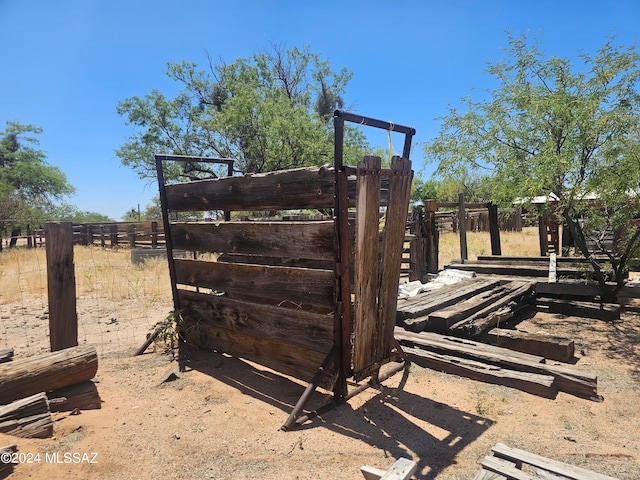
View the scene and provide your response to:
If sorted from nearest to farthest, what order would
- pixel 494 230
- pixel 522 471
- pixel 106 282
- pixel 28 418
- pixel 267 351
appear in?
Result: pixel 522 471 < pixel 28 418 < pixel 267 351 < pixel 494 230 < pixel 106 282

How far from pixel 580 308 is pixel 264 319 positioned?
220 inches

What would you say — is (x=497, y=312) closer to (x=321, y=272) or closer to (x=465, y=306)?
(x=465, y=306)

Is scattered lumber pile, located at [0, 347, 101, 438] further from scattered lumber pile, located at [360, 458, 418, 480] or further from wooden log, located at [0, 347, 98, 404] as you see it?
scattered lumber pile, located at [360, 458, 418, 480]

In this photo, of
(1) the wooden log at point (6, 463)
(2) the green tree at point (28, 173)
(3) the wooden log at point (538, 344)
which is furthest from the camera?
(2) the green tree at point (28, 173)

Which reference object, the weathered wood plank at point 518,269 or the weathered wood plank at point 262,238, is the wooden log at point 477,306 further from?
the weathered wood plank at point 262,238

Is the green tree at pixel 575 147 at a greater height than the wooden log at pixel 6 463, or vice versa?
the green tree at pixel 575 147

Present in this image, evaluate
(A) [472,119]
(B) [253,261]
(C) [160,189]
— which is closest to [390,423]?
(B) [253,261]

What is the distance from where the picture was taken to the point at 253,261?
19.2 ft

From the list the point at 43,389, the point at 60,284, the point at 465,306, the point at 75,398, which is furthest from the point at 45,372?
the point at 465,306

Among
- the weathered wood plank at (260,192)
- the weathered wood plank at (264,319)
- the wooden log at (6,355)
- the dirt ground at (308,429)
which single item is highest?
the weathered wood plank at (260,192)

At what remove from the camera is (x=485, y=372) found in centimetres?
433

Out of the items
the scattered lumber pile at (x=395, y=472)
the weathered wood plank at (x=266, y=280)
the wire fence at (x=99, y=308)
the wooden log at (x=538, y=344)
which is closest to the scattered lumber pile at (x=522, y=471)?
the scattered lumber pile at (x=395, y=472)

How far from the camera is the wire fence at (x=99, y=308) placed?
568 centimetres

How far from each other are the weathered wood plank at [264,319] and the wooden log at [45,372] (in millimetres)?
1385
